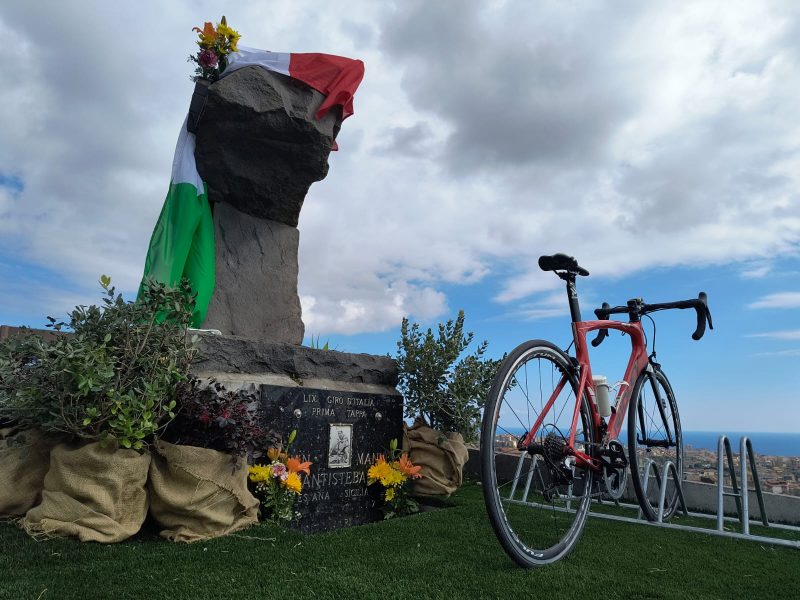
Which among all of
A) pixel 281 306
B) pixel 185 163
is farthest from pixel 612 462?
pixel 185 163

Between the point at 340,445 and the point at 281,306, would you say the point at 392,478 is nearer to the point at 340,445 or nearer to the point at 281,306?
the point at 340,445

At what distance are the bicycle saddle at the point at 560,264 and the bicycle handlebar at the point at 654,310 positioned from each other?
2.54 ft

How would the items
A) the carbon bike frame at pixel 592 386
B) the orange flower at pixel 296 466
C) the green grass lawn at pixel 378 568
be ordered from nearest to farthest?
the green grass lawn at pixel 378 568
the carbon bike frame at pixel 592 386
the orange flower at pixel 296 466

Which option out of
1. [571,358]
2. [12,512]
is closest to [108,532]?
[12,512]

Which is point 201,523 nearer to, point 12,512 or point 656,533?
point 12,512

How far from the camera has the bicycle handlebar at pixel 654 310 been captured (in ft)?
11.5

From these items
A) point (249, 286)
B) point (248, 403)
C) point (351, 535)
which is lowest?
point (351, 535)

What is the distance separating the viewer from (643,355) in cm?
352

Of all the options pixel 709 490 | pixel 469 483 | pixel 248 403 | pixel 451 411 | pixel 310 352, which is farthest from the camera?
pixel 469 483

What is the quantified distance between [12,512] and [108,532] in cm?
69

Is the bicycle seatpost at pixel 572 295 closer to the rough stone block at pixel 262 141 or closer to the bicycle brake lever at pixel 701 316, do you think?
the bicycle brake lever at pixel 701 316

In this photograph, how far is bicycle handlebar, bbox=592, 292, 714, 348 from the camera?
3.52 meters

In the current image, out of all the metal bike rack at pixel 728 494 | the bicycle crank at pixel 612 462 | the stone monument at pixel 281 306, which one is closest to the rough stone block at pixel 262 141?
the stone monument at pixel 281 306

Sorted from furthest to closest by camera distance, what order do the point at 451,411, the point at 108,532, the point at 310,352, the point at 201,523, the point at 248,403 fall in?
1. the point at 451,411
2. the point at 310,352
3. the point at 248,403
4. the point at 201,523
5. the point at 108,532
